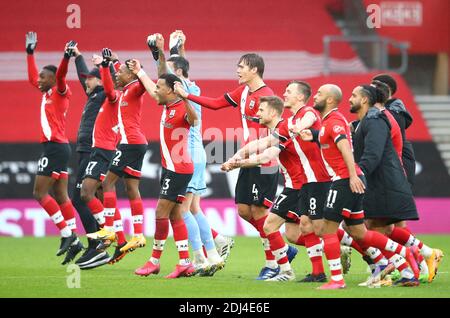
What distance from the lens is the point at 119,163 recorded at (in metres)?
11.8

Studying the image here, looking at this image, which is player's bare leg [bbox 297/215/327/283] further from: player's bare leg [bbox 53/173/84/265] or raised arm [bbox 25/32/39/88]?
raised arm [bbox 25/32/39/88]

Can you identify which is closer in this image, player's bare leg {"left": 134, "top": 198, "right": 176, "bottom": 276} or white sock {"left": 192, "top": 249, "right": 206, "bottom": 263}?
player's bare leg {"left": 134, "top": 198, "right": 176, "bottom": 276}

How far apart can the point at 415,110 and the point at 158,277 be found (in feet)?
33.0

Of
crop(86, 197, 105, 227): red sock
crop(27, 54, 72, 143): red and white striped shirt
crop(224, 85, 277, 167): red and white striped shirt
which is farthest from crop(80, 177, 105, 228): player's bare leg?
Answer: crop(224, 85, 277, 167): red and white striped shirt

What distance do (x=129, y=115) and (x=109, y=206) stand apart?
1135 mm

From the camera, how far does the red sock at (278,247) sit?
34.4 ft

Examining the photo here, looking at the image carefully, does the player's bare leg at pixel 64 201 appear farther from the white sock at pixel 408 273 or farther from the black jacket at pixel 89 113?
the white sock at pixel 408 273

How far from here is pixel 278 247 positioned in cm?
1055

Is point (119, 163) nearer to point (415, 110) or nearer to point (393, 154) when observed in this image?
point (393, 154)

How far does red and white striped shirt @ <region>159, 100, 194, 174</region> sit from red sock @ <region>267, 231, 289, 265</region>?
1.19 meters

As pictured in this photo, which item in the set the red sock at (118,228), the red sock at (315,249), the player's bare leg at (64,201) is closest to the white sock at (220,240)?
the red sock at (118,228)

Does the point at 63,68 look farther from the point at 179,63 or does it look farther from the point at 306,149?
the point at 306,149

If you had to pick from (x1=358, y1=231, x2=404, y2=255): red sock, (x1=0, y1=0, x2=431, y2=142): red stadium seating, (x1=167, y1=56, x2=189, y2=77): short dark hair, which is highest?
(x1=0, y1=0, x2=431, y2=142): red stadium seating

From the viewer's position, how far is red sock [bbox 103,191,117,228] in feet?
39.3
